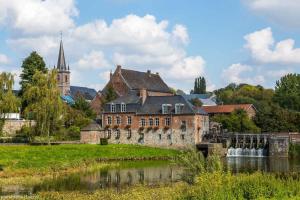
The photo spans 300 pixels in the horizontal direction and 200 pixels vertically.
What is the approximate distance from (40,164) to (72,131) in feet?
77.7

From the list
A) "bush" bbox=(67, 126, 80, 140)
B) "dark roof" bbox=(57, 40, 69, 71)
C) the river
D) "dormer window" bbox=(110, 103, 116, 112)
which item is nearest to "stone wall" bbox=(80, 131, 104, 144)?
"bush" bbox=(67, 126, 80, 140)

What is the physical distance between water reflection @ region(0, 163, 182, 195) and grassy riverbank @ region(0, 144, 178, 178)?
2908 mm

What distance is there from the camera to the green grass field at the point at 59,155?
126ft

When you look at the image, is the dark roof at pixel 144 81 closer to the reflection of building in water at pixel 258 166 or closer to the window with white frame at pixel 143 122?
the window with white frame at pixel 143 122

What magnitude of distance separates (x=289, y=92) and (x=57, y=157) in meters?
64.9

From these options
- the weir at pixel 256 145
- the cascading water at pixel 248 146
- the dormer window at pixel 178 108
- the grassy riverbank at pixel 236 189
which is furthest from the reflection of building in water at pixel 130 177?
the dormer window at pixel 178 108

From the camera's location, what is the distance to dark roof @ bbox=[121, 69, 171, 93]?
8244 centimetres

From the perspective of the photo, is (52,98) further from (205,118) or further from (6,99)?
(205,118)

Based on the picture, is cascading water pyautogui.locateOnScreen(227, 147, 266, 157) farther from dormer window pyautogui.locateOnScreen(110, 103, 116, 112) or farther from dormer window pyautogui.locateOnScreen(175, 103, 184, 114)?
dormer window pyautogui.locateOnScreen(110, 103, 116, 112)

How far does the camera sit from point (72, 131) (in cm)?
6288

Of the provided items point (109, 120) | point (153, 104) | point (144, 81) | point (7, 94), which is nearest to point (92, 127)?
point (109, 120)

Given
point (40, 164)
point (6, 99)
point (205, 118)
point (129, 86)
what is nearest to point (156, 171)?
point (40, 164)

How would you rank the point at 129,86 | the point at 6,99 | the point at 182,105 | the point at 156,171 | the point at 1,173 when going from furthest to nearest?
the point at 129,86, the point at 182,105, the point at 6,99, the point at 156,171, the point at 1,173

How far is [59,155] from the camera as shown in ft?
145
